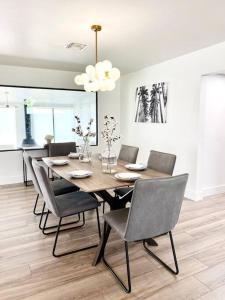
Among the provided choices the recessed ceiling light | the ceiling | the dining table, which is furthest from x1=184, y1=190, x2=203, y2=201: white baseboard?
the recessed ceiling light

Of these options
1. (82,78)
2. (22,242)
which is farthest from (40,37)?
(22,242)

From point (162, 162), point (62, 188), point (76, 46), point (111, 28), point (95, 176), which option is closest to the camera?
point (95, 176)

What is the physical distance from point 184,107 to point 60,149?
2.19 m

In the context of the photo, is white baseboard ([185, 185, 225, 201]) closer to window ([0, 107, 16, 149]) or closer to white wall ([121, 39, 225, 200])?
white wall ([121, 39, 225, 200])

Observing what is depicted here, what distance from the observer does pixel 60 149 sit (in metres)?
3.97

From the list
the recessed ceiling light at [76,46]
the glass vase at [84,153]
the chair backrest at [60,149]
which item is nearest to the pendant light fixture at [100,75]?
the recessed ceiling light at [76,46]

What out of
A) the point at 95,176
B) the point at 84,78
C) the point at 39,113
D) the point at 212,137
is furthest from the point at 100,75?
the point at 39,113

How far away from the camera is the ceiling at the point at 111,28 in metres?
2.17

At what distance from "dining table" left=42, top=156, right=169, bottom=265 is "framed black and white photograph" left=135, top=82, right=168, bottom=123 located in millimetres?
1768

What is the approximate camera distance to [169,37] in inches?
117

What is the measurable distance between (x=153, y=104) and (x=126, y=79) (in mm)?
1207

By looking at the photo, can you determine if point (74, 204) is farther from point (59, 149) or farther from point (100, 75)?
point (59, 149)

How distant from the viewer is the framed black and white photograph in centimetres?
420

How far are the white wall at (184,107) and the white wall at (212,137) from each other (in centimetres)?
11
